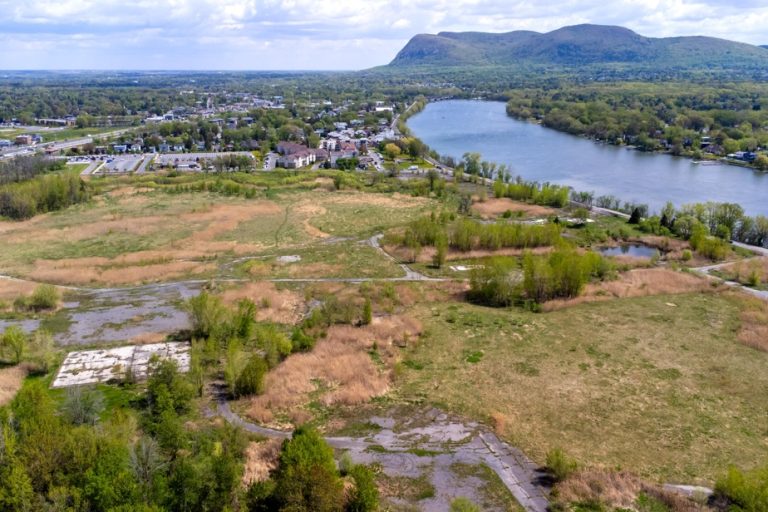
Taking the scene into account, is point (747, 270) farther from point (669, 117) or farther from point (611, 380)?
point (669, 117)

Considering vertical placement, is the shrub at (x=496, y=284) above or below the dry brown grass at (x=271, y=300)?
above

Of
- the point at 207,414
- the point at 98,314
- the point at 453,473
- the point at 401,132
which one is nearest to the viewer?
the point at 453,473

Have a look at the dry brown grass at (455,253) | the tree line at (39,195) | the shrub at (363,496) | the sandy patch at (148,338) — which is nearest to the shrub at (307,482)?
the shrub at (363,496)

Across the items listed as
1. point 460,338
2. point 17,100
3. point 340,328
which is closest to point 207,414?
point 340,328

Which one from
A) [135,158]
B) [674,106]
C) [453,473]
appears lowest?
[453,473]

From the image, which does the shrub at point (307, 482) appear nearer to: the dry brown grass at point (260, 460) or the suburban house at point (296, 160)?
the dry brown grass at point (260, 460)

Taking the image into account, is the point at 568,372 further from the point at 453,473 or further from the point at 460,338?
the point at 453,473

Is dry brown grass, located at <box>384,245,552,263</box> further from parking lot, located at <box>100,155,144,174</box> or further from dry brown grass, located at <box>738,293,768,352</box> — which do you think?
parking lot, located at <box>100,155,144,174</box>

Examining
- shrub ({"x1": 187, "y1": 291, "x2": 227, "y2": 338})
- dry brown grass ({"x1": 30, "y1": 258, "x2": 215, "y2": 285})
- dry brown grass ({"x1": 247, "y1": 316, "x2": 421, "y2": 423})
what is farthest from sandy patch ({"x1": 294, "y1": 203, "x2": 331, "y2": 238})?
shrub ({"x1": 187, "y1": 291, "x2": 227, "y2": 338})
